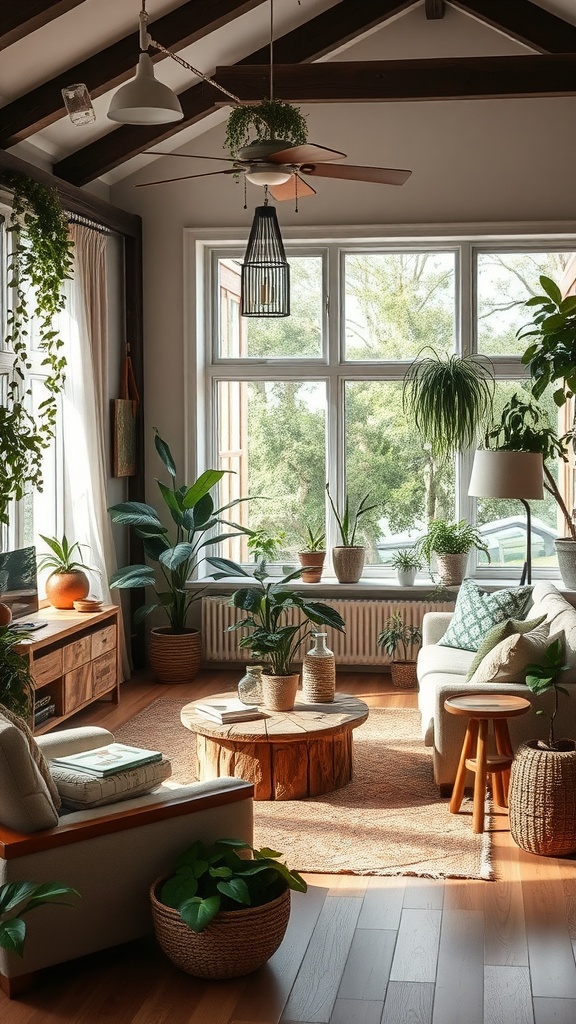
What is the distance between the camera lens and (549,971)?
3.21 m

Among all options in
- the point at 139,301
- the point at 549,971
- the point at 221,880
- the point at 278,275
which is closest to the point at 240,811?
the point at 221,880

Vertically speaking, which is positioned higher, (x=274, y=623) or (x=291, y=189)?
(x=291, y=189)

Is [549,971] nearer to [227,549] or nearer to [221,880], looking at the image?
[221,880]

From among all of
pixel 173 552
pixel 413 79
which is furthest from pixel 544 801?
pixel 413 79

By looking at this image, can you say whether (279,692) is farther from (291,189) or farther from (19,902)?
(291,189)

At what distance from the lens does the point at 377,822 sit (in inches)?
177

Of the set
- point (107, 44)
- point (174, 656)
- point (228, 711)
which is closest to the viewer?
point (228, 711)

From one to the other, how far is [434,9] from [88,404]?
11.2 ft

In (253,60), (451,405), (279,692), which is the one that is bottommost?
(279,692)

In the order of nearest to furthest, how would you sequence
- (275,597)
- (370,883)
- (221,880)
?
(221,880) < (370,883) < (275,597)

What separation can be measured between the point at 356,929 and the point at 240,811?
1.77ft

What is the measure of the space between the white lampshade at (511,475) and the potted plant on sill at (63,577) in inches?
93.0

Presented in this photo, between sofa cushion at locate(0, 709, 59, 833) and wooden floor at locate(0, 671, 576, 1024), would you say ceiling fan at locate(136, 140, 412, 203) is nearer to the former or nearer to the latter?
sofa cushion at locate(0, 709, 59, 833)

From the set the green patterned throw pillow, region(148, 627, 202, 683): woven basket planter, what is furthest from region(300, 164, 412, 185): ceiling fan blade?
region(148, 627, 202, 683): woven basket planter
